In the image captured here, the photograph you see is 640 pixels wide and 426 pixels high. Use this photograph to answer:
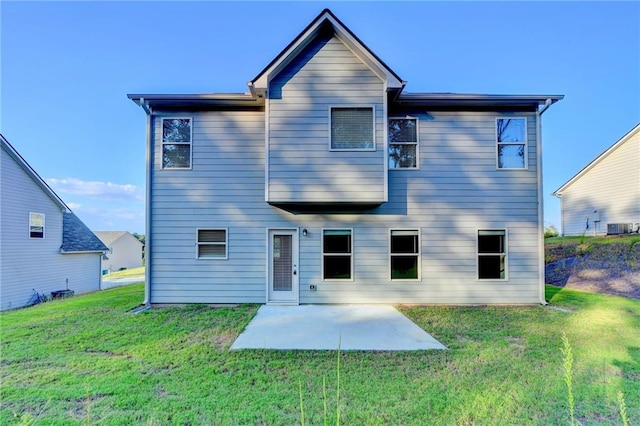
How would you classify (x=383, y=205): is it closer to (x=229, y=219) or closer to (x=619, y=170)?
(x=229, y=219)

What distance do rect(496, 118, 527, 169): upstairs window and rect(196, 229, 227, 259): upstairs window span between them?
782cm

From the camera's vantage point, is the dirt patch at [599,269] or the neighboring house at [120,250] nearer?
the dirt patch at [599,269]

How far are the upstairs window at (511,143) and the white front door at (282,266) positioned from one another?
606 cm

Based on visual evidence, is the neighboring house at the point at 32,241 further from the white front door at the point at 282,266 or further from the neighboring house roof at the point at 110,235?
the neighboring house roof at the point at 110,235

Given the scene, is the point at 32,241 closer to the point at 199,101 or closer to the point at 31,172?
the point at 31,172

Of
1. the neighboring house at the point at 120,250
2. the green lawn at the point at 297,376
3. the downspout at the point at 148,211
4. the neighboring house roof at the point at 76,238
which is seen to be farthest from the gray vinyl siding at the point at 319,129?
the neighboring house at the point at 120,250

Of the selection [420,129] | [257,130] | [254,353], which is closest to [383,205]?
[420,129]

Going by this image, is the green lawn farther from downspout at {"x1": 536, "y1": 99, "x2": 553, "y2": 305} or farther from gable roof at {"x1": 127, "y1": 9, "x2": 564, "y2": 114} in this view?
gable roof at {"x1": 127, "y1": 9, "x2": 564, "y2": 114}

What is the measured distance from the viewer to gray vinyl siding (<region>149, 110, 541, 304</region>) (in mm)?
7387

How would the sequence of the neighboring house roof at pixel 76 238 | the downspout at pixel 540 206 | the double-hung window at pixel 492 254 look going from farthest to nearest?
1. the neighboring house roof at pixel 76 238
2. the double-hung window at pixel 492 254
3. the downspout at pixel 540 206

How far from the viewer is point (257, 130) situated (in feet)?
24.5

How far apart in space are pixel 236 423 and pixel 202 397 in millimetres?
665

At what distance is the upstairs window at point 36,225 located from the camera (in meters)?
12.4

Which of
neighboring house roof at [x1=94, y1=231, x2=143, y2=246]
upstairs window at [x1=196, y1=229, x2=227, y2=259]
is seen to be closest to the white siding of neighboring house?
neighboring house roof at [x1=94, y1=231, x2=143, y2=246]
